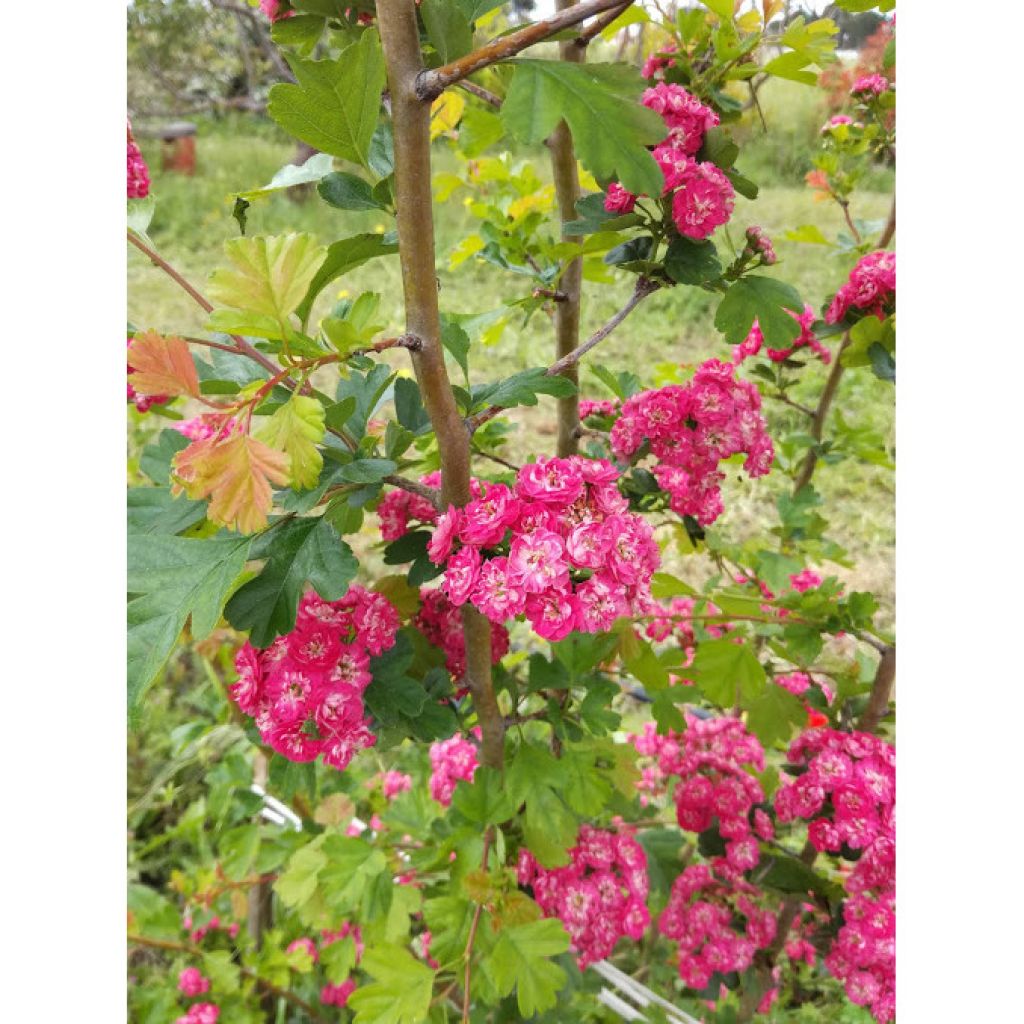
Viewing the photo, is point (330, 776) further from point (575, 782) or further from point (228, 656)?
point (575, 782)

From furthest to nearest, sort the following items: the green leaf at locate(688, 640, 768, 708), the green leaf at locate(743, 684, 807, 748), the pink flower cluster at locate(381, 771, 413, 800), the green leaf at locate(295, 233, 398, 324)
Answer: the pink flower cluster at locate(381, 771, 413, 800) < the green leaf at locate(743, 684, 807, 748) < the green leaf at locate(688, 640, 768, 708) < the green leaf at locate(295, 233, 398, 324)

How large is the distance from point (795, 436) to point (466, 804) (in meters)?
0.76

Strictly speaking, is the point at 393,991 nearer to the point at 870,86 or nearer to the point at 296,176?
the point at 296,176

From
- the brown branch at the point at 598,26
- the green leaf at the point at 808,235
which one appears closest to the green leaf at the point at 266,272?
the brown branch at the point at 598,26

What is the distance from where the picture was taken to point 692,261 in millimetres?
763

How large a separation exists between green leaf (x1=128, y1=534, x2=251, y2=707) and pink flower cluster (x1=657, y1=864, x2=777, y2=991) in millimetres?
901

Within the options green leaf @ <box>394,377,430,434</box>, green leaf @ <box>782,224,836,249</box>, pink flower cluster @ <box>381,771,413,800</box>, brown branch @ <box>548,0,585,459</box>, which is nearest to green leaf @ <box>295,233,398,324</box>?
green leaf @ <box>394,377,430,434</box>

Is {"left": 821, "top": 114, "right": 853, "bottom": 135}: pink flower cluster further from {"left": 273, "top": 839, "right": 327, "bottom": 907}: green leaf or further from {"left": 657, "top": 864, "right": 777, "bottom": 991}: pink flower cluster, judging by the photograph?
{"left": 273, "top": 839, "right": 327, "bottom": 907}: green leaf

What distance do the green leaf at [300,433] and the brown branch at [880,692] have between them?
0.83 metres

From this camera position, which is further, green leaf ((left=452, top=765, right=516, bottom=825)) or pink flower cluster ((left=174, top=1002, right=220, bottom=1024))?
pink flower cluster ((left=174, top=1002, right=220, bottom=1024))

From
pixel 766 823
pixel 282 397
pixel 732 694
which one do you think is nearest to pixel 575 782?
pixel 732 694

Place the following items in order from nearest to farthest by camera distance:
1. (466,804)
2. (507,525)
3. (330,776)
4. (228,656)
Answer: (507,525) → (466,804) → (228,656) → (330,776)

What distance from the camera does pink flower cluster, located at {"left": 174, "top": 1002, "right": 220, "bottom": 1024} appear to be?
1.33 meters

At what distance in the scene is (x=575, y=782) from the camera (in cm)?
89
